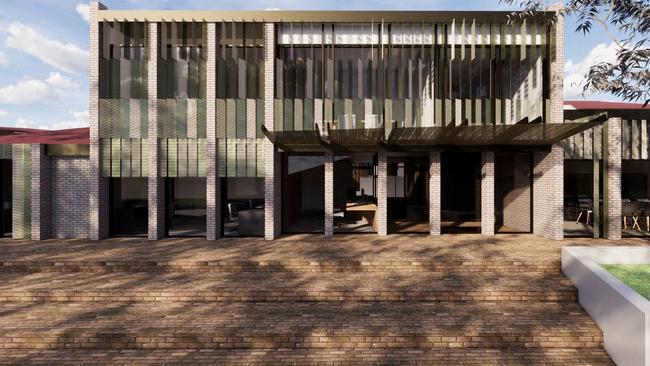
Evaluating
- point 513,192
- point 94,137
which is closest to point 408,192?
point 513,192

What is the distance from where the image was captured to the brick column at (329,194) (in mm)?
13984

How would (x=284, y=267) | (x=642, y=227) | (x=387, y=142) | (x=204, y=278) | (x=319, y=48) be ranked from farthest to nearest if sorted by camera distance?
(x=642, y=227) < (x=319, y=48) < (x=387, y=142) < (x=284, y=267) < (x=204, y=278)

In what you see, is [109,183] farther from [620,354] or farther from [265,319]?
[620,354]

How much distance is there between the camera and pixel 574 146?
1362 centimetres

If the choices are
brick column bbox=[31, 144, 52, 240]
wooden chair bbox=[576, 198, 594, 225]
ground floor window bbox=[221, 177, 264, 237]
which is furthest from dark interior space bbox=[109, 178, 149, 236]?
wooden chair bbox=[576, 198, 594, 225]

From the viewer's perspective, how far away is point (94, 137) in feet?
45.1

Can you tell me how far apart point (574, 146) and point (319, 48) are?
12311mm

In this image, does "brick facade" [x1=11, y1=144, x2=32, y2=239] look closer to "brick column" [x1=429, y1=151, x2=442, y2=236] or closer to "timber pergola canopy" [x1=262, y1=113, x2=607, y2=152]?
"timber pergola canopy" [x1=262, y1=113, x2=607, y2=152]

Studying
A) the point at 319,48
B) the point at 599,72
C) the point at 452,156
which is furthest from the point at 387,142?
the point at 599,72

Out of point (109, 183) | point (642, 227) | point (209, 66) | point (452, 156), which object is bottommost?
point (642, 227)

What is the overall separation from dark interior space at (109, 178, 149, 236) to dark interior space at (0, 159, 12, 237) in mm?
5089

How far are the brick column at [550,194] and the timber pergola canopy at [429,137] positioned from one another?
0.70m

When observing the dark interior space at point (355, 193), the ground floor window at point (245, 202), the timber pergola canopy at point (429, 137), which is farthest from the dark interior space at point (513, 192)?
the ground floor window at point (245, 202)

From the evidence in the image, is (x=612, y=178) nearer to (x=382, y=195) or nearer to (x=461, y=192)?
(x=461, y=192)
